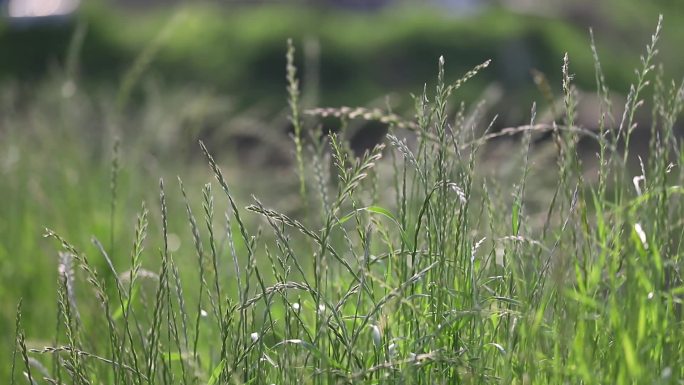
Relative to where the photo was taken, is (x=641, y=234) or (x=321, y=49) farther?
(x=321, y=49)

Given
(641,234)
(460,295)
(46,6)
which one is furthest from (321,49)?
(641,234)

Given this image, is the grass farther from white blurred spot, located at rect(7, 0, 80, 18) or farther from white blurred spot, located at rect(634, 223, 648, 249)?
white blurred spot, located at rect(7, 0, 80, 18)

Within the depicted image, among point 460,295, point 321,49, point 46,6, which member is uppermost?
point 46,6

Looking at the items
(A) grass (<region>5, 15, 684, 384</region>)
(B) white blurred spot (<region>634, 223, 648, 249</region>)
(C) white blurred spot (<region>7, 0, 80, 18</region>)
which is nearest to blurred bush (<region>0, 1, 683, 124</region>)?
(C) white blurred spot (<region>7, 0, 80, 18</region>)

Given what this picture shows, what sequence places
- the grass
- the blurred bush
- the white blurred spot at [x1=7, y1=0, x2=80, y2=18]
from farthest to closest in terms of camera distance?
the white blurred spot at [x1=7, y1=0, x2=80, y2=18]
the blurred bush
the grass

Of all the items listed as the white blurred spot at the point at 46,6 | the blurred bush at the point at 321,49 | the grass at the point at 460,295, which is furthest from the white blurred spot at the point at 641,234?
the white blurred spot at the point at 46,6

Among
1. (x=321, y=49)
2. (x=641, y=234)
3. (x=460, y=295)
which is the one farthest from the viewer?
(x=321, y=49)

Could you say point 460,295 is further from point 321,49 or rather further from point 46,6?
point 46,6

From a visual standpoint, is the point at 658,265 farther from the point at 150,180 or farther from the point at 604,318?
the point at 150,180

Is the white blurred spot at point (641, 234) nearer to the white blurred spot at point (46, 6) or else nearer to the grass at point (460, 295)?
the grass at point (460, 295)

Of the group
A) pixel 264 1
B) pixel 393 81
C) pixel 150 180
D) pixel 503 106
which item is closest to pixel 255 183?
pixel 150 180

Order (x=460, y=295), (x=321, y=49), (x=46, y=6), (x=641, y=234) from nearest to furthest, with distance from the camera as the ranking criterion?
(x=641, y=234)
(x=460, y=295)
(x=321, y=49)
(x=46, y=6)

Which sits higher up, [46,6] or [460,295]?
[46,6]

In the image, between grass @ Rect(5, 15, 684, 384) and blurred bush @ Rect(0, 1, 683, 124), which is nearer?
grass @ Rect(5, 15, 684, 384)
